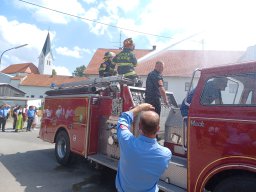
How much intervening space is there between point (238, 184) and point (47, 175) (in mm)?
4763

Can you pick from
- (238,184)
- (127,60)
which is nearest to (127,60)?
(127,60)

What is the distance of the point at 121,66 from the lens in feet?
23.0

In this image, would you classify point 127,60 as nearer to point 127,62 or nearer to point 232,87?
point 127,62

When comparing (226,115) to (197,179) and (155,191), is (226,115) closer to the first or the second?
(197,179)

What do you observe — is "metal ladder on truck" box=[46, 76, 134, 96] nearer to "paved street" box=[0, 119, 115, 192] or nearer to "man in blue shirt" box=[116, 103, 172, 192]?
"paved street" box=[0, 119, 115, 192]

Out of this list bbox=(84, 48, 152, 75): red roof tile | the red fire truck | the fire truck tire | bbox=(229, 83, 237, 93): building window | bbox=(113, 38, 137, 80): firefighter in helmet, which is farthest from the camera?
bbox=(84, 48, 152, 75): red roof tile

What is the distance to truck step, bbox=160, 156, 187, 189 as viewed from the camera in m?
4.33

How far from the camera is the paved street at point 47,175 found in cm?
604

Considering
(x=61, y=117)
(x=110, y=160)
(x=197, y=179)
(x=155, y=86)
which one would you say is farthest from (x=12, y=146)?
(x=197, y=179)

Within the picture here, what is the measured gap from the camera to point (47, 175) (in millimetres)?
6891

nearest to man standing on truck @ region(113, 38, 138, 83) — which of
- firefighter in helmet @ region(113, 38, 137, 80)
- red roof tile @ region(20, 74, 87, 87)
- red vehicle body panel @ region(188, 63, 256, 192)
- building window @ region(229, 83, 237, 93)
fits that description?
firefighter in helmet @ region(113, 38, 137, 80)

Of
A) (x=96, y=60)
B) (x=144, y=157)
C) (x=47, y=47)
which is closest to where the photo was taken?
(x=144, y=157)

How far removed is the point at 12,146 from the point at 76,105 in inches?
198

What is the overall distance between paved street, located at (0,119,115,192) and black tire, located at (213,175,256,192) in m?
2.97
